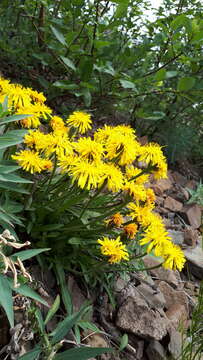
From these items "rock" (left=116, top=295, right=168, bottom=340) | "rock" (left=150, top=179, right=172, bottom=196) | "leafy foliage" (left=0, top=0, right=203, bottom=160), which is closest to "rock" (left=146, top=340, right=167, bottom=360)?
"rock" (left=116, top=295, right=168, bottom=340)

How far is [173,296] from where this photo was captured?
2.15 meters

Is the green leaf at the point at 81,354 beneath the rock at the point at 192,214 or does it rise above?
above

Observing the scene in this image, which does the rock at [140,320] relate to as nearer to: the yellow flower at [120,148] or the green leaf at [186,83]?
the yellow flower at [120,148]

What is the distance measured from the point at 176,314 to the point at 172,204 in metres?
1.34

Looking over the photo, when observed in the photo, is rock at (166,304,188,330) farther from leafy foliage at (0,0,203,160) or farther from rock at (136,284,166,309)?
leafy foliage at (0,0,203,160)

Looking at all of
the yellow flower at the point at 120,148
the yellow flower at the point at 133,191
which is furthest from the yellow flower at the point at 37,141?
the yellow flower at the point at 133,191

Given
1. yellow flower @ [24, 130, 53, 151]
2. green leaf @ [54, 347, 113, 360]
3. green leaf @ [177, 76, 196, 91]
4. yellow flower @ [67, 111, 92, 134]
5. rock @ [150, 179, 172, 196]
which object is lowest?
rock @ [150, 179, 172, 196]

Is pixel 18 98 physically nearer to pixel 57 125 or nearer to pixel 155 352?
pixel 57 125

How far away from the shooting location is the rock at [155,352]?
5.51ft

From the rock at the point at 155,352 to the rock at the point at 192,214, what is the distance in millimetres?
1568

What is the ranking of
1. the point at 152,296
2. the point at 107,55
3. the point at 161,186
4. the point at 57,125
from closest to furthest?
the point at 57,125, the point at 152,296, the point at 107,55, the point at 161,186

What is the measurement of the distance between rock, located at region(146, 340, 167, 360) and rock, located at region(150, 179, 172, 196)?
1.68 meters

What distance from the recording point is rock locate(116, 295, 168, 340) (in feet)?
5.59

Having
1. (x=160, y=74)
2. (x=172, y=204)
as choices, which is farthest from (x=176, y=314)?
(x=160, y=74)
